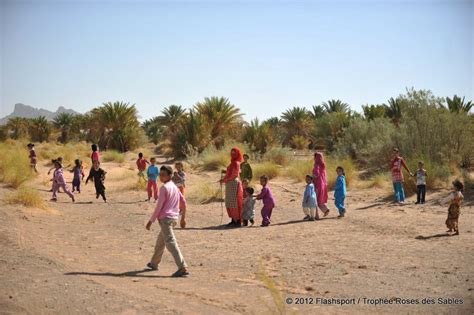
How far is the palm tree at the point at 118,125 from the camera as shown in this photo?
38094mm

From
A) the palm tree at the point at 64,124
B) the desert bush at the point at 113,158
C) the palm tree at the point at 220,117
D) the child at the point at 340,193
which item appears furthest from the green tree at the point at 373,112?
the palm tree at the point at 64,124

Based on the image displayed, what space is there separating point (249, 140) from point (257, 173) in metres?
10.1

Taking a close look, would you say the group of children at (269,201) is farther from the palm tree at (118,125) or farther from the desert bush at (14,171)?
the palm tree at (118,125)

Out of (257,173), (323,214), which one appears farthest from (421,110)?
(323,214)

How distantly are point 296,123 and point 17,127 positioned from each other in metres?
32.1

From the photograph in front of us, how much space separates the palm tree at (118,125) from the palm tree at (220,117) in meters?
7.78

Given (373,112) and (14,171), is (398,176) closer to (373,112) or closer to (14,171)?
(14,171)

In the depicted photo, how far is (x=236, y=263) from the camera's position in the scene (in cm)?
820

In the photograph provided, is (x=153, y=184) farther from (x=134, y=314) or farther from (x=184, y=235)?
(x=134, y=314)

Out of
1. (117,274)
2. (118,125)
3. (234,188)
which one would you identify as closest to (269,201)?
(234,188)

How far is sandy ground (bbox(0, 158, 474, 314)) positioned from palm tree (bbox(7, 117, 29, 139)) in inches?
1705

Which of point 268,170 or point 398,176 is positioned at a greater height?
point 398,176

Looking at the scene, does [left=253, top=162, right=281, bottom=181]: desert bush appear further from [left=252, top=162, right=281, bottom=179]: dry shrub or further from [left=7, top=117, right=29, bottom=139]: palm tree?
[left=7, top=117, right=29, bottom=139]: palm tree

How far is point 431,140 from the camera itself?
62.8ft
